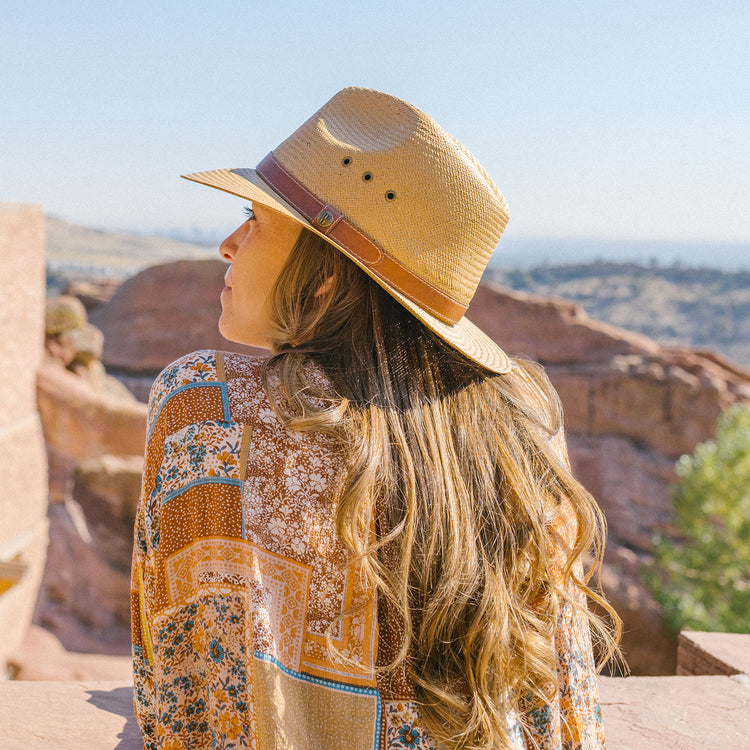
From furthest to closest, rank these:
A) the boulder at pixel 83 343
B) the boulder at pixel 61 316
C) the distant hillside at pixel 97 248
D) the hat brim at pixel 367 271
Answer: the distant hillside at pixel 97 248
the boulder at pixel 83 343
the boulder at pixel 61 316
the hat brim at pixel 367 271

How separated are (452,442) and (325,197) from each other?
0.47 m

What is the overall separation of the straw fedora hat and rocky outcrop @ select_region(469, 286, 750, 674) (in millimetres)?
14830

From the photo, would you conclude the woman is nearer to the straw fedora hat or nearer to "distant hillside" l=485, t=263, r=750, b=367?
the straw fedora hat

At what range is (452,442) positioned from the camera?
3.88 ft

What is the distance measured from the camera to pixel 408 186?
1.24 m

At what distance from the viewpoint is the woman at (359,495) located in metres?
1.06

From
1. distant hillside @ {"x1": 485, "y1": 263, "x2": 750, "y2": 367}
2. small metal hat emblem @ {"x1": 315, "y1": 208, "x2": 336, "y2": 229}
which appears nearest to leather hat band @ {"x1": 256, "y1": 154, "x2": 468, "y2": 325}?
small metal hat emblem @ {"x1": 315, "y1": 208, "x2": 336, "y2": 229}

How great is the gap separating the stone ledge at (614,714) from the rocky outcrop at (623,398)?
13.2 meters

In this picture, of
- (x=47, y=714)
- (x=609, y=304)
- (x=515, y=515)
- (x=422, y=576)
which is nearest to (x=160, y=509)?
(x=422, y=576)

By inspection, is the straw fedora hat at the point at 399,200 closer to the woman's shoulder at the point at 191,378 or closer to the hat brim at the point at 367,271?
the hat brim at the point at 367,271

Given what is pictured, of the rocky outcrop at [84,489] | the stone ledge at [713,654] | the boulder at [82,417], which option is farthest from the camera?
the rocky outcrop at [84,489]

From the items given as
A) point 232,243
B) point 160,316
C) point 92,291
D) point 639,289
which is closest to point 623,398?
point 160,316

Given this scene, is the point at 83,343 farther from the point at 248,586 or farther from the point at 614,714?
the point at 248,586

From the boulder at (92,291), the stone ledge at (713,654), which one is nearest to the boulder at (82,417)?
the boulder at (92,291)
